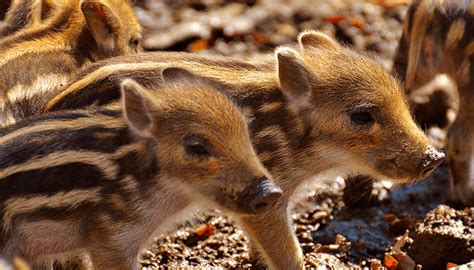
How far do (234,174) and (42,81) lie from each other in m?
1.65

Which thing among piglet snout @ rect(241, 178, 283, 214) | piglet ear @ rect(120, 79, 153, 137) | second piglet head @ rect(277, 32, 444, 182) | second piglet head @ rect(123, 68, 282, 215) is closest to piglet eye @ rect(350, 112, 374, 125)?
second piglet head @ rect(277, 32, 444, 182)

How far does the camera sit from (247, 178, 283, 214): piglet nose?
4051 mm

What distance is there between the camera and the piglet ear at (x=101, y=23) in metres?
5.86

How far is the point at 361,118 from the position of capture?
4828 millimetres

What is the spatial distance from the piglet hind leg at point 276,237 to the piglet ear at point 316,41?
0.84 metres

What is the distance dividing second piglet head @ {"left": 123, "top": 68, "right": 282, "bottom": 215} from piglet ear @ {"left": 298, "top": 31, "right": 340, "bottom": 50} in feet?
3.02

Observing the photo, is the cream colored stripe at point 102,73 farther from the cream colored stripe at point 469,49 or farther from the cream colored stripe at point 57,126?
the cream colored stripe at point 469,49

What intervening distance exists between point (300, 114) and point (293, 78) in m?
0.17

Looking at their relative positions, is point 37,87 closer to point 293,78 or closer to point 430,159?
point 293,78

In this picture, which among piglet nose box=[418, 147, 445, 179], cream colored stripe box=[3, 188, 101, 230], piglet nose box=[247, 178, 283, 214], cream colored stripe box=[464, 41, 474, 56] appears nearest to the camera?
piglet nose box=[247, 178, 283, 214]

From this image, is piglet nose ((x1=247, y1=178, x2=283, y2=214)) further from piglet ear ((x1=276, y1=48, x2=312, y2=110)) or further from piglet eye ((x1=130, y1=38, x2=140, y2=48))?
piglet eye ((x1=130, y1=38, x2=140, y2=48))

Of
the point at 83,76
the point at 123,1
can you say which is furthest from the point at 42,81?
the point at 123,1

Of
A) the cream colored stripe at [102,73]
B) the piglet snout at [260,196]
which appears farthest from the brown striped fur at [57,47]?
the piglet snout at [260,196]

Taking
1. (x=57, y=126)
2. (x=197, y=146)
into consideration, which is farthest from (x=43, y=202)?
(x=197, y=146)
